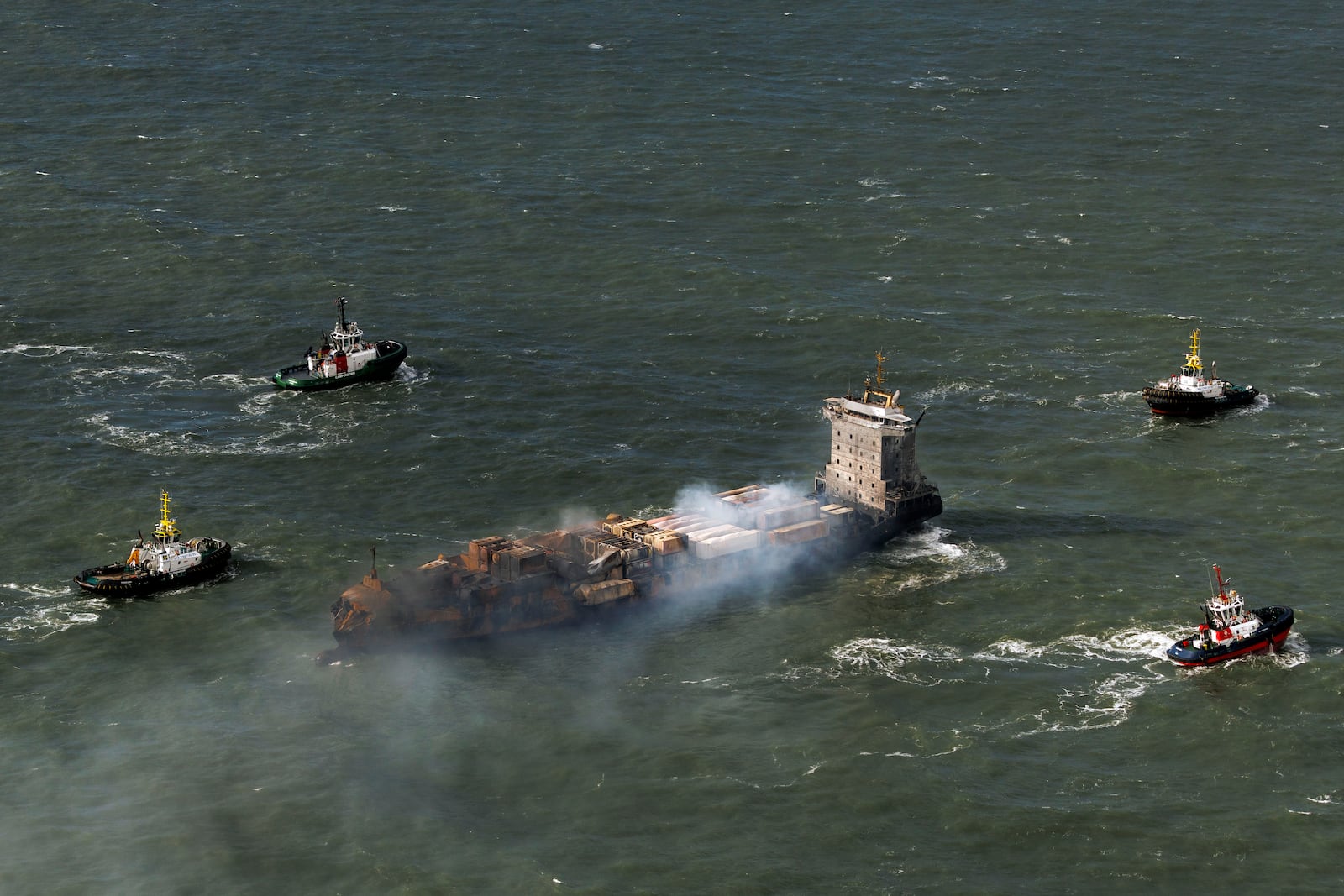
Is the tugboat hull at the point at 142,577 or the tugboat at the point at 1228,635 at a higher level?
the tugboat hull at the point at 142,577

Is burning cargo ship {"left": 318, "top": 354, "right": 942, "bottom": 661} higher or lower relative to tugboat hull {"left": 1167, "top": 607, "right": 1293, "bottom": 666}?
higher

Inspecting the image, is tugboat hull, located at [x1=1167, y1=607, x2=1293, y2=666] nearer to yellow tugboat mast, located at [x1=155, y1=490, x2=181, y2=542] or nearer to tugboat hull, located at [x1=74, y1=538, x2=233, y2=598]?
tugboat hull, located at [x1=74, y1=538, x2=233, y2=598]

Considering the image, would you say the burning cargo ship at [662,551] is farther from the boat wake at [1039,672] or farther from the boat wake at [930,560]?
the boat wake at [1039,672]

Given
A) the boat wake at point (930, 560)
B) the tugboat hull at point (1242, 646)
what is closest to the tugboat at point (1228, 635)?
the tugboat hull at point (1242, 646)

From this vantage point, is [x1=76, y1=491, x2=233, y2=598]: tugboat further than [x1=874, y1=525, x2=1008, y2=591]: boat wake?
No

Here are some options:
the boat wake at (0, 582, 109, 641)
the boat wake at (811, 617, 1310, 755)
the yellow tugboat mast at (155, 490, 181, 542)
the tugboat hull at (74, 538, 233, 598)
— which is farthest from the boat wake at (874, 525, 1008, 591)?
the boat wake at (0, 582, 109, 641)

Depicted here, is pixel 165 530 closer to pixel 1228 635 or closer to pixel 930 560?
pixel 930 560

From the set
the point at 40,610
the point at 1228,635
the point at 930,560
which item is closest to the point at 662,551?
the point at 930,560

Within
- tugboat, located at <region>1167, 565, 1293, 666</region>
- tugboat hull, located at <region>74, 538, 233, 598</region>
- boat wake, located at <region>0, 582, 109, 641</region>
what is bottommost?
tugboat, located at <region>1167, 565, 1293, 666</region>

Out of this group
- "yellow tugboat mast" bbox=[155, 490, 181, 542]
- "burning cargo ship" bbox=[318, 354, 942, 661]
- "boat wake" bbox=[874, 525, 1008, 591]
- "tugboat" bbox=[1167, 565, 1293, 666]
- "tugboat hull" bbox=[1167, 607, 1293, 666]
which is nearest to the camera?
"tugboat hull" bbox=[1167, 607, 1293, 666]
